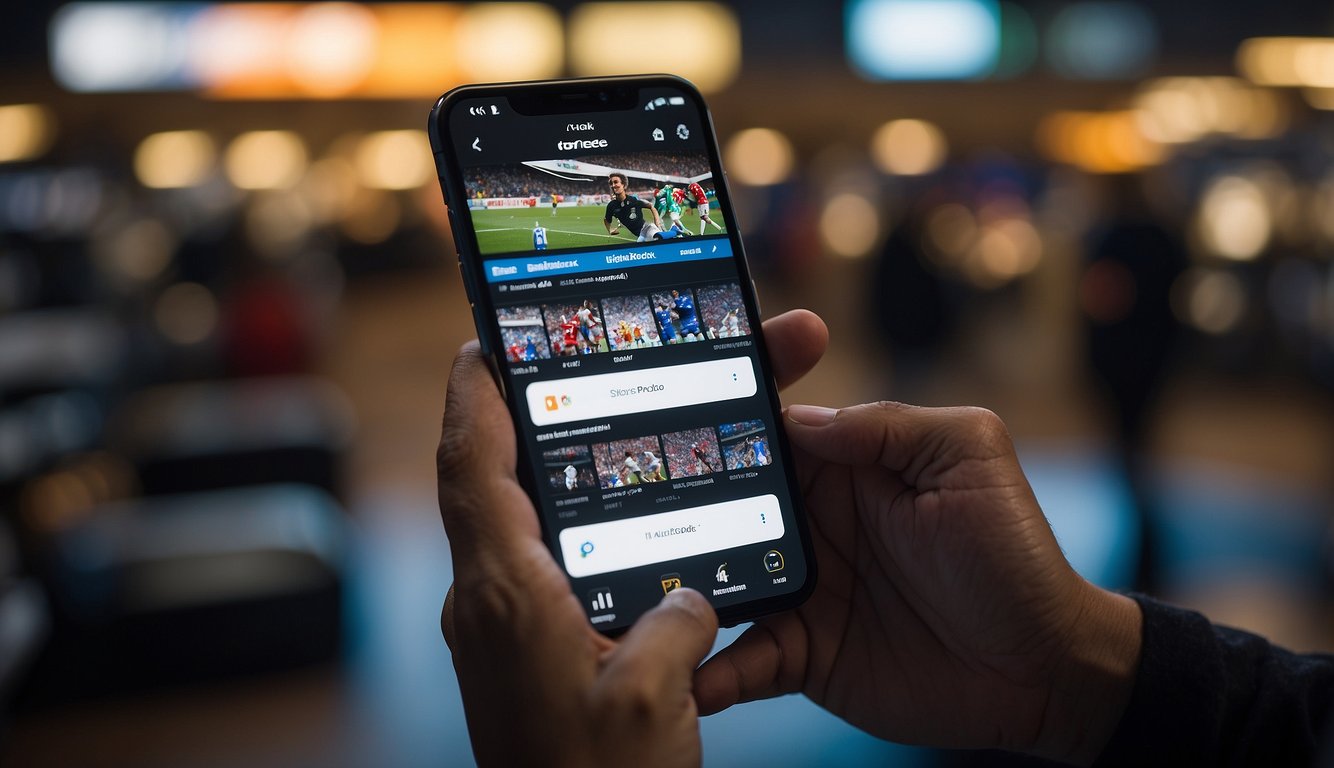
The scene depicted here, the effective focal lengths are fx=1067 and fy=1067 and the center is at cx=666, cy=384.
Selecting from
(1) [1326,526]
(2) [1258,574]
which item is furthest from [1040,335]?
(2) [1258,574]

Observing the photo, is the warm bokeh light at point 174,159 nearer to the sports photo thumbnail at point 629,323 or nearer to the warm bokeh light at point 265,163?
the warm bokeh light at point 265,163

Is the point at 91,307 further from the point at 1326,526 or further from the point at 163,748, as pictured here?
the point at 1326,526

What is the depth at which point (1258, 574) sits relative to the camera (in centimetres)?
529

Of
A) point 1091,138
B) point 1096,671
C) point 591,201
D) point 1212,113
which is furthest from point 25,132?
point 1212,113

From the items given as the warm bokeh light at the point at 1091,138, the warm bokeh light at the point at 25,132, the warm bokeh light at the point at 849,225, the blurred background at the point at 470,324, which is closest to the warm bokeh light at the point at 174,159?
the blurred background at the point at 470,324

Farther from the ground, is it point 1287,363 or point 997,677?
point 997,677

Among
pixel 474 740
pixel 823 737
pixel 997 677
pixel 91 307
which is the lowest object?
pixel 823 737

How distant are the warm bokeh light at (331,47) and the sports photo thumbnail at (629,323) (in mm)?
8423

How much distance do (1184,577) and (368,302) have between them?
1863cm

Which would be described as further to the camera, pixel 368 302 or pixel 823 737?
pixel 368 302

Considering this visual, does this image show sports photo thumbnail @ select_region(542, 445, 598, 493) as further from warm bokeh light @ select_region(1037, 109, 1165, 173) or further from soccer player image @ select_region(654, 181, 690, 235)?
warm bokeh light @ select_region(1037, 109, 1165, 173)

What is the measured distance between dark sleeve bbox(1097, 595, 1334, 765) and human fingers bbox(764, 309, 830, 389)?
0.57 meters

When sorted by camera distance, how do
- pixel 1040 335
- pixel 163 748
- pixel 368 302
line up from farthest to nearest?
pixel 368 302 → pixel 1040 335 → pixel 163 748

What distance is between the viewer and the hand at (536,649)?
108 centimetres
